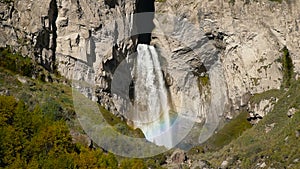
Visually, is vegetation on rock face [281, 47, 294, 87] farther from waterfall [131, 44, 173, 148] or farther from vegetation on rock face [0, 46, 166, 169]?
vegetation on rock face [0, 46, 166, 169]

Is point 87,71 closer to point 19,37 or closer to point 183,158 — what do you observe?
point 19,37

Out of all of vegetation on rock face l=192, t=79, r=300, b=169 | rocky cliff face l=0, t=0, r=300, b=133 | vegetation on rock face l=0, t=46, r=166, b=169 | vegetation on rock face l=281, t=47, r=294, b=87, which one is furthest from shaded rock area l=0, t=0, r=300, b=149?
vegetation on rock face l=0, t=46, r=166, b=169

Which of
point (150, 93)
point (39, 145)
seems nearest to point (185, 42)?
point (150, 93)

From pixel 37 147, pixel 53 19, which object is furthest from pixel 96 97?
pixel 37 147

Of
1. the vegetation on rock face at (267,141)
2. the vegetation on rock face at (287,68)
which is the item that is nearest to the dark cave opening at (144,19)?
the vegetation on rock face at (267,141)

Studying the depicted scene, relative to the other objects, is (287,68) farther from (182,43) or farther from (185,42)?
(182,43)

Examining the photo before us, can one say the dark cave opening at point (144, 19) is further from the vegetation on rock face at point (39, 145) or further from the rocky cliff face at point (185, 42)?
the vegetation on rock face at point (39, 145)
